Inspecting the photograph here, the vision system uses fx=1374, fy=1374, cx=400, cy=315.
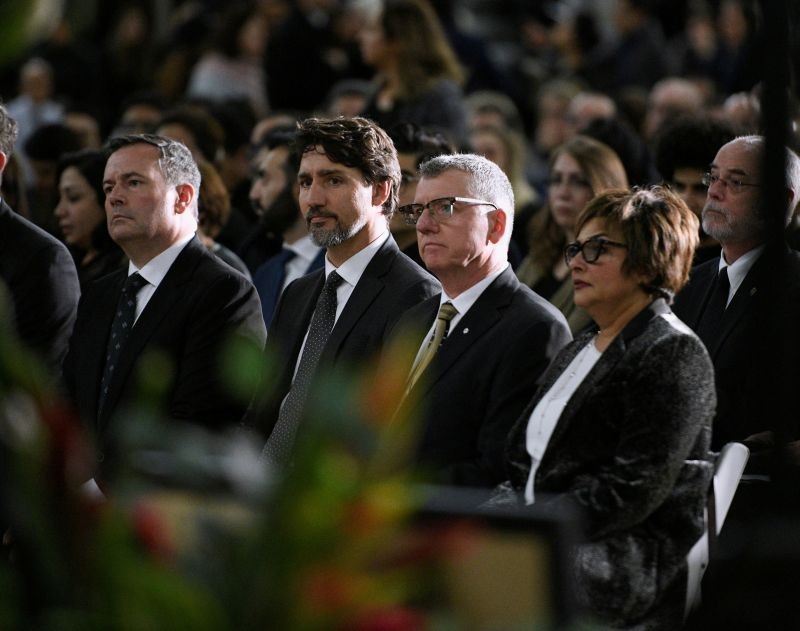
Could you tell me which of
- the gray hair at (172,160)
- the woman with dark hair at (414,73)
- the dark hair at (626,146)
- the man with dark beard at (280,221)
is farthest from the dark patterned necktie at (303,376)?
the woman with dark hair at (414,73)

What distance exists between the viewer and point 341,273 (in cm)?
467

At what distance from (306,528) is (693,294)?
3.37 metres

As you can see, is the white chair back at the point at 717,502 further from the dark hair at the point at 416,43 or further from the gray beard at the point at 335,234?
the dark hair at the point at 416,43

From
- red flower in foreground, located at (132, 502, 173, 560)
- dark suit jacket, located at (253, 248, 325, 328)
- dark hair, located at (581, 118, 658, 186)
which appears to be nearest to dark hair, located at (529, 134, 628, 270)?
dark hair, located at (581, 118, 658, 186)

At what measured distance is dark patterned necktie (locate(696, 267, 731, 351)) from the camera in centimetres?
449

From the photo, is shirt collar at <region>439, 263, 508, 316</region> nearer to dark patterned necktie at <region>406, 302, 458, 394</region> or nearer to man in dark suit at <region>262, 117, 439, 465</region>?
dark patterned necktie at <region>406, 302, 458, 394</region>

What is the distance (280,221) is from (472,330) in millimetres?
2396

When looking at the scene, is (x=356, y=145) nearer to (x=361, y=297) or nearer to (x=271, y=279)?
(x=361, y=297)

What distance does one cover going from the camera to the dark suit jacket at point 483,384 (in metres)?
3.86

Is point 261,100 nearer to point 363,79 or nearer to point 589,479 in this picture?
point 363,79

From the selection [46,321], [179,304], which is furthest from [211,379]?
[46,321]

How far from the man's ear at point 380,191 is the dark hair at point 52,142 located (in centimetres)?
344

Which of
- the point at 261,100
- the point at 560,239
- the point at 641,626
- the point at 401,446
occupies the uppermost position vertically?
the point at 261,100

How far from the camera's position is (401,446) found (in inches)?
62.9
